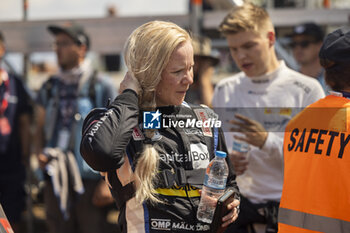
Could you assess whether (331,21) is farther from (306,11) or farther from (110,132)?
(110,132)

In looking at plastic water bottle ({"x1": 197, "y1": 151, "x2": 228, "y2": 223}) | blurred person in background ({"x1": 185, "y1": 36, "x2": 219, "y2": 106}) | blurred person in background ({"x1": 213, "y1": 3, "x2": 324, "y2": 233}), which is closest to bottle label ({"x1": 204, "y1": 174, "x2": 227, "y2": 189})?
plastic water bottle ({"x1": 197, "y1": 151, "x2": 228, "y2": 223})

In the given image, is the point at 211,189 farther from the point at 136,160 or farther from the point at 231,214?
the point at 136,160

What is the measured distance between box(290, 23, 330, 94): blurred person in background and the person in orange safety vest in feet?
7.39

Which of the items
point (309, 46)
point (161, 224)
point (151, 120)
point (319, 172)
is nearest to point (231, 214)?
point (161, 224)

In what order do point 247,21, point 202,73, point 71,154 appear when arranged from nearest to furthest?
point 247,21 < point 71,154 < point 202,73

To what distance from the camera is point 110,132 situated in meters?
1.98

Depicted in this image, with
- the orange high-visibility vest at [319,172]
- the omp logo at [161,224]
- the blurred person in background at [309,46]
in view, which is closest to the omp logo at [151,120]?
the omp logo at [161,224]

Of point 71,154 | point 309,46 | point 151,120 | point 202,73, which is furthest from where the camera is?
point 309,46

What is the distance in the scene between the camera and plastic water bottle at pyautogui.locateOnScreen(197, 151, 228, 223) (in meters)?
1.99

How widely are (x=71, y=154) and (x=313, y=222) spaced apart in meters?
2.69

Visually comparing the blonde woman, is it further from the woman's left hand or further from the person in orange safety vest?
the person in orange safety vest

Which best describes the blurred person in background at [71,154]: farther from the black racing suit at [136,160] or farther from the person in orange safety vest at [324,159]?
the person in orange safety vest at [324,159]

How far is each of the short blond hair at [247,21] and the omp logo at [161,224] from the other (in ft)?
5.33

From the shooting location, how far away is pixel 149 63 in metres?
2.05
